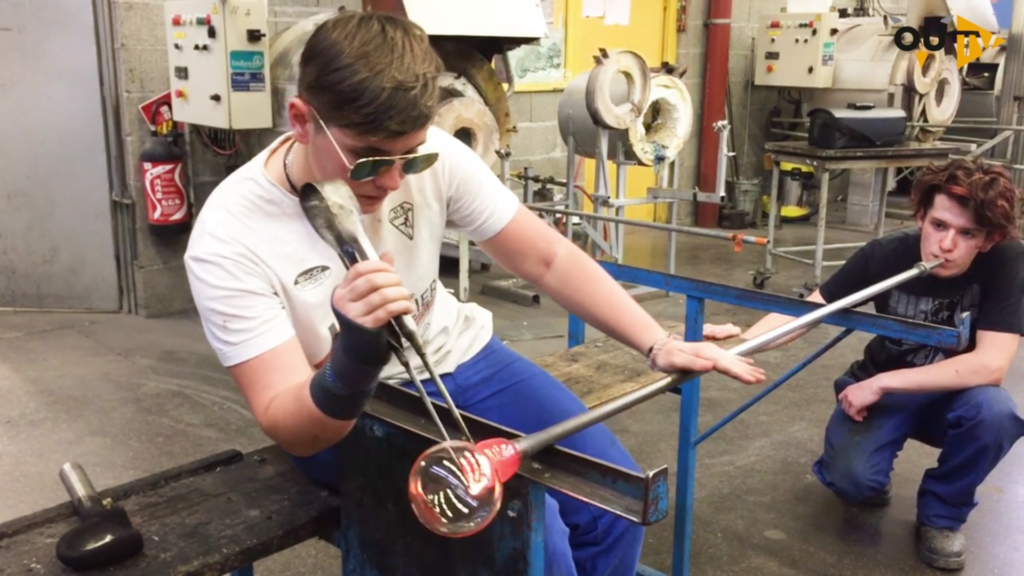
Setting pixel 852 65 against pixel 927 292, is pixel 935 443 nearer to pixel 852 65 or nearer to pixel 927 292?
pixel 927 292

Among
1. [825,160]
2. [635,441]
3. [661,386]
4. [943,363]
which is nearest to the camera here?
[661,386]

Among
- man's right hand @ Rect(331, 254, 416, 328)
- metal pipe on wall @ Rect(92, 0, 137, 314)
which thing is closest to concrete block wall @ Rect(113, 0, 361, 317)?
metal pipe on wall @ Rect(92, 0, 137, 314)

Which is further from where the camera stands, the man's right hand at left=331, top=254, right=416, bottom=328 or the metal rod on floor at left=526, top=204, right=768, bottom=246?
the metal rod on floor at left=526, top=204, right=768, bottom=246

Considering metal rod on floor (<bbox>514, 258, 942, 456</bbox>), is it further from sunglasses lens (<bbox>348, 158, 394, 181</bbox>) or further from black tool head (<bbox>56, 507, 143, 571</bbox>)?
black tool head (<bbox>56, 507, 143, 571</bbox>)

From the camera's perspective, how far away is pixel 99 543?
1120 millimetres

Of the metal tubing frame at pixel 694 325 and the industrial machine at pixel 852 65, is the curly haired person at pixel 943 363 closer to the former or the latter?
the metal tubing frame at pixel 694 325

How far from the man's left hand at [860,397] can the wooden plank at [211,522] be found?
128 cm

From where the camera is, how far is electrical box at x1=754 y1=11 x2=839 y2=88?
5.36m

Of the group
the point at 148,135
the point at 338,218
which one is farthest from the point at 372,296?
the point at 148,135

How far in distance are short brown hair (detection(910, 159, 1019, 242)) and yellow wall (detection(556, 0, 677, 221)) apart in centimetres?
293

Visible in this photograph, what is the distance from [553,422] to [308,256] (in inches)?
18.6

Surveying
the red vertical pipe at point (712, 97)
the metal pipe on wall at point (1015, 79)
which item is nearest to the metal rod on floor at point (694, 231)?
the red vertical pipe at point (712, 97)

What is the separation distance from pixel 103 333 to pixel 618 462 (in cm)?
271

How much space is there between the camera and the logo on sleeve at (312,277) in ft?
4.05
